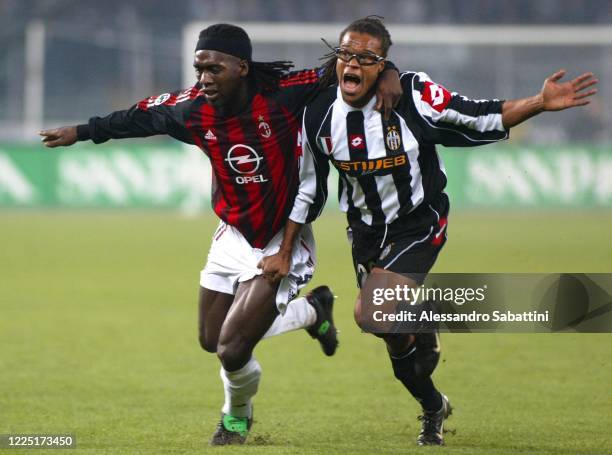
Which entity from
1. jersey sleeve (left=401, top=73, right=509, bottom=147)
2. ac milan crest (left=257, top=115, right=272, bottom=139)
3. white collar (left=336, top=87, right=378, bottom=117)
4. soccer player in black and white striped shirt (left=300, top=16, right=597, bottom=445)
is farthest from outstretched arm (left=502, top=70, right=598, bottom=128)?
ac milan crest (left=257, top=115, right=272, bottom=139)

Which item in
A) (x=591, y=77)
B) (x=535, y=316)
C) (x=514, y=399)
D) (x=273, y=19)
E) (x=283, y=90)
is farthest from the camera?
(x=273, y=19)

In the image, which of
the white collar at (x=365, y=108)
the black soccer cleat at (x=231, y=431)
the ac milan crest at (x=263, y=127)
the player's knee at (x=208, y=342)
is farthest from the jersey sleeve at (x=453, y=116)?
the black soccer cleat at (x=231, y=431)

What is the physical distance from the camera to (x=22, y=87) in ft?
98.4

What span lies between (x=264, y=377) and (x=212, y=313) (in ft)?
7.19

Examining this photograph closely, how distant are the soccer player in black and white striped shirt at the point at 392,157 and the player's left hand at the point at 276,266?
1.05ft

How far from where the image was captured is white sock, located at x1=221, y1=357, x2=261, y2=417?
6.31 metres

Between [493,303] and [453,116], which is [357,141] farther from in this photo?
[493,303]

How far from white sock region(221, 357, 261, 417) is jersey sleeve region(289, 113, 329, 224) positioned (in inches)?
33.9

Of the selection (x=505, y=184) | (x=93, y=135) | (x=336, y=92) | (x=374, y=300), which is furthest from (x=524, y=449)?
(x=505, y=184)

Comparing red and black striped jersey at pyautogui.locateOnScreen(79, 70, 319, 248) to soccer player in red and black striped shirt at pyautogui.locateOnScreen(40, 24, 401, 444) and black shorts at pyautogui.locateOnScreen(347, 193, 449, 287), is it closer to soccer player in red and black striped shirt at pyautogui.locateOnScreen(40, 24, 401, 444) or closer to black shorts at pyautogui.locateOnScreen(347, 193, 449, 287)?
soccer player in red and black striped shirt at pyautogui.locateOnScreen(40, 24, 401, 444)

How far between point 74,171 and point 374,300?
63.7ft

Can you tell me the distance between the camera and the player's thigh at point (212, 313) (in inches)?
259

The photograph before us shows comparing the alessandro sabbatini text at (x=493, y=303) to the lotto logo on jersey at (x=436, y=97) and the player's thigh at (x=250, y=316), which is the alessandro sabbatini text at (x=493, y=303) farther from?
the lotto logo on jersey at (x=436, y=97)

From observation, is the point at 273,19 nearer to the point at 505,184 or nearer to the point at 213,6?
the point at 213,6
